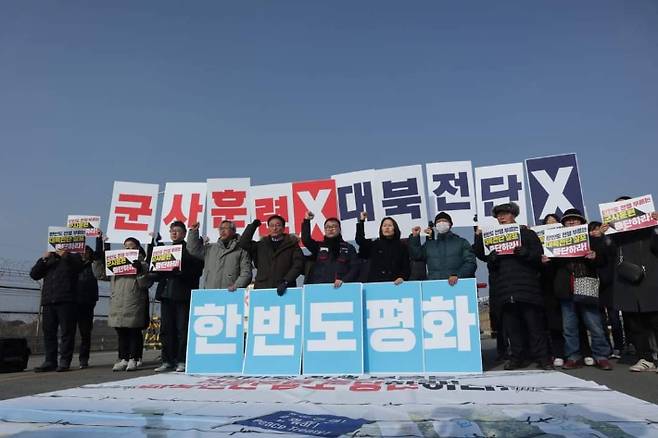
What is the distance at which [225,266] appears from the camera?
260 inches

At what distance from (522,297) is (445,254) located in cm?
104

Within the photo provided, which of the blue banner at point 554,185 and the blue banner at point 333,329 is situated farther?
the blue banner at point 554,185

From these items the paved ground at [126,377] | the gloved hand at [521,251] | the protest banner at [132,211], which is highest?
the protest banner at [132,211]

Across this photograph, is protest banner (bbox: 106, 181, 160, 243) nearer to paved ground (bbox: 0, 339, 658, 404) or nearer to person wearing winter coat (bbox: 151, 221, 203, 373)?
person wearing winter coat (bbox: 151, 221, 203, 373)

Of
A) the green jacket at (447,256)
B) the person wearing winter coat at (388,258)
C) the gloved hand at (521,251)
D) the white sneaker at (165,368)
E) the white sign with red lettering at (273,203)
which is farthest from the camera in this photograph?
the white sign with red lettering at (273,203)

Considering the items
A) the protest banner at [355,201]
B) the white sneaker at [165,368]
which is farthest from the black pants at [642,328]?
the white sneaker at [165,368]

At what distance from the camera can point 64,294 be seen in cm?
692

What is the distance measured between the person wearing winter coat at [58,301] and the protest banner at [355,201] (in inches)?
166

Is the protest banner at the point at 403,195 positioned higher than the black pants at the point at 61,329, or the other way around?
the protest banner at the point at 403,195

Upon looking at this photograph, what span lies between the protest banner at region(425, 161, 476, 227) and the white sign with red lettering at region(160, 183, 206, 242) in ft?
12.8

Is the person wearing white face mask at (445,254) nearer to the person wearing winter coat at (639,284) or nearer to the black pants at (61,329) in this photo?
the person wearing winter coat at (639,284)

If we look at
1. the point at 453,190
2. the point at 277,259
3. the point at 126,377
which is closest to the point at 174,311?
the point at 126,377

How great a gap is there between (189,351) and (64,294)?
8.01 feet

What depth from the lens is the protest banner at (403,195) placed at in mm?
7000
